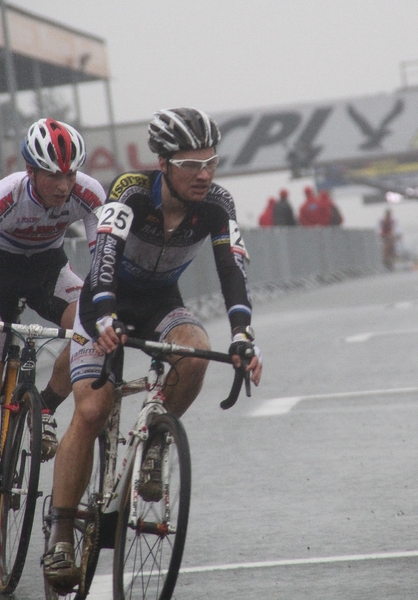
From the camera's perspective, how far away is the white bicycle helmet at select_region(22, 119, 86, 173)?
18.3 feet

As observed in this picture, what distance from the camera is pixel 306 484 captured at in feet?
24.5

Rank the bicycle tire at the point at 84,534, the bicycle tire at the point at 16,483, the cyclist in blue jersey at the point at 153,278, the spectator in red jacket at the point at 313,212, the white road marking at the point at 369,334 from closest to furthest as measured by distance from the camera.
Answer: the bicycle tire at the point at 84,534, the cyclist in blue jersey at the point at 153,278, the bicycle tire at the point at 16,483, the white road marking at the point at 369,334, the spectator in red jacket at the point at 313,212

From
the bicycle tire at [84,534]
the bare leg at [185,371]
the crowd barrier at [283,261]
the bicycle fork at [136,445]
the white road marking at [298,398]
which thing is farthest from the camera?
the crowd barrier at [283,261]

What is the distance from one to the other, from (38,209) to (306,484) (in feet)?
7.83

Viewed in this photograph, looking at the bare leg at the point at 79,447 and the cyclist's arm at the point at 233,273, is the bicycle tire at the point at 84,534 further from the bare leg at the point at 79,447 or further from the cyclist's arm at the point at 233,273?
the cyclist's arm at the point at 233,273

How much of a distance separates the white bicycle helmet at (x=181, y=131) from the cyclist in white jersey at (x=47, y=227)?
2.28 feet

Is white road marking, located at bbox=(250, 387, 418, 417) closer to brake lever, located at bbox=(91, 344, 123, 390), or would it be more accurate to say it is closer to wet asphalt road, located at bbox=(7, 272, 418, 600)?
wet asphalt road, located at bbox=(7, 272, 418, 600)

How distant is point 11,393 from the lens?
19.5 feet

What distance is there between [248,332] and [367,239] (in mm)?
→ 36731

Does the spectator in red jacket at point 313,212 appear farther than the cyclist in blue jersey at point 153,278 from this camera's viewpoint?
Yes

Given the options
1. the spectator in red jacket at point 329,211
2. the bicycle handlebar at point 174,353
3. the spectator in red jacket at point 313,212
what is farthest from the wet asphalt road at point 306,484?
the spectator in red jacket at point 329,211

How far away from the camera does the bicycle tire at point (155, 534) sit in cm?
451

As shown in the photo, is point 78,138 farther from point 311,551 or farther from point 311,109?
point 311,109

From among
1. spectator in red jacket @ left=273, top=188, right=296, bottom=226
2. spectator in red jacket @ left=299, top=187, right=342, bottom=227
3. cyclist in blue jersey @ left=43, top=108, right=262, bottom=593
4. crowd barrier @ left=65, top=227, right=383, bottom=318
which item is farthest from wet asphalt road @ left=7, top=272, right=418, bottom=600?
spectator in red jacket @ left=299, top=187, right=342, bottom=227
